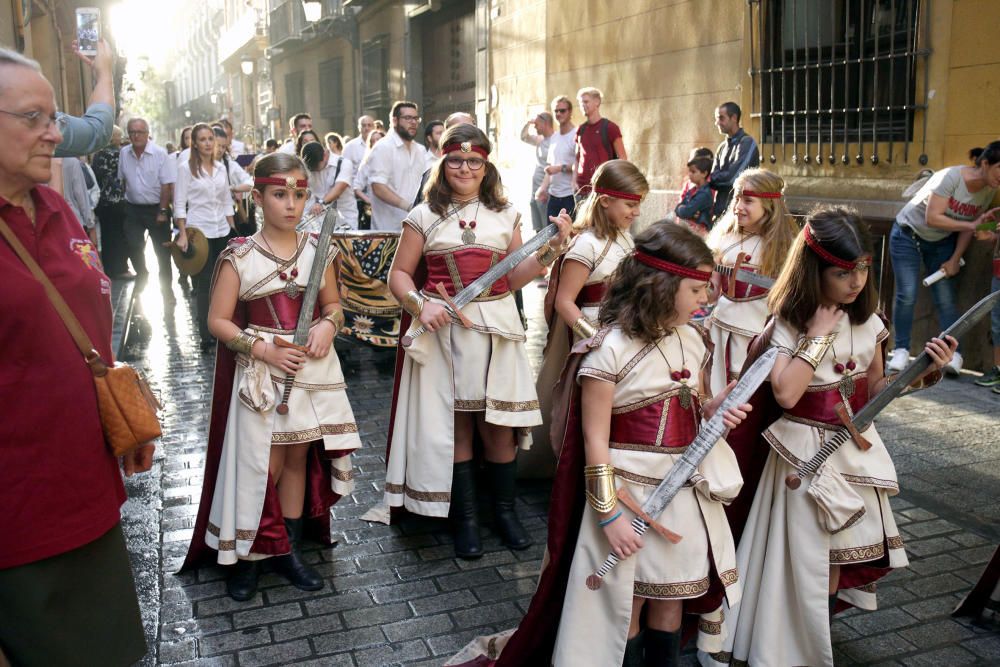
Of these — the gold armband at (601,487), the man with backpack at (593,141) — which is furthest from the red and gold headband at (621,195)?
the man with backpack at (593,141)

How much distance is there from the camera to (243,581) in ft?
13.7

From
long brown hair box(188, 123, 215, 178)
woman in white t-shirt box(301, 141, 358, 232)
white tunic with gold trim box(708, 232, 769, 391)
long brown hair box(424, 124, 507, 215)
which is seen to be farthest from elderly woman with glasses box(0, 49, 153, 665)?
woman in white t-shirt box(301, 141, 358, 232)

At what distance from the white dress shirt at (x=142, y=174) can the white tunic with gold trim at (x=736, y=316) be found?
26.3 feet

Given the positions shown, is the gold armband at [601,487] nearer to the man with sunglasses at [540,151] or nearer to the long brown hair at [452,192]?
the long brown hair at [452,192]

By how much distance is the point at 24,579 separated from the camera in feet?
8.16

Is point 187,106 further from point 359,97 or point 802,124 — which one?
point 802,124

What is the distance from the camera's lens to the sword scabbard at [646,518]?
9.48 ft

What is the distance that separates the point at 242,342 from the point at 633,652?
1936 millimetres

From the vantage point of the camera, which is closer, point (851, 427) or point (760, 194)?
point (851, 427)

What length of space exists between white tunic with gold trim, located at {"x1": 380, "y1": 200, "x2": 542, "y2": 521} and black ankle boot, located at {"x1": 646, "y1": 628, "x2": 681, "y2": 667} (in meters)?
1.56

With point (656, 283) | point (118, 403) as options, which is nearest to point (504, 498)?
point (656, 283)

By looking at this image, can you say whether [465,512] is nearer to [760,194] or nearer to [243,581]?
[243,581]

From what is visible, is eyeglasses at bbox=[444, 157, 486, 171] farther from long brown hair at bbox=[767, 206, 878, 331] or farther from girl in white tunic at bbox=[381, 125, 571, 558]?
long brown hair at bbox=[767, 206, 878, 331]

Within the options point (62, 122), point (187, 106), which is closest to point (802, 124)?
point (62, 122)
